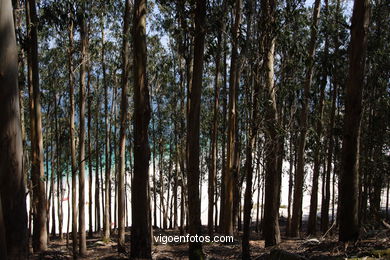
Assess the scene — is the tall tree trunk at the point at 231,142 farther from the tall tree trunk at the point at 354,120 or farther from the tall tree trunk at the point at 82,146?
the tall tree trunk at the point at 354,120

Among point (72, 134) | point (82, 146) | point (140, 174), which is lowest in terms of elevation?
point (140, 174)

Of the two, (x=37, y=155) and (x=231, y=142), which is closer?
(x=37, y=155)

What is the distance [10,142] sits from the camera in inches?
129

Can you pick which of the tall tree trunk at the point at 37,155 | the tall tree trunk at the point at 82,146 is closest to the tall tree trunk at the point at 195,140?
the tall tree trunk at the point at 37,155

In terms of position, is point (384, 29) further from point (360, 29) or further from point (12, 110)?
point (12, 110)

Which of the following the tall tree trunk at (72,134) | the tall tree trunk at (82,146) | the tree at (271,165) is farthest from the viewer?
the tall tree trunk at (82,146)

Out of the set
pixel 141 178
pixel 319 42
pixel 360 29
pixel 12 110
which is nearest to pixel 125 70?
pixel 141 178

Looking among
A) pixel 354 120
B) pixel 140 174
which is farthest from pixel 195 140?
pixel 354 120

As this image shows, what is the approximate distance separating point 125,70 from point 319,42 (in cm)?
945

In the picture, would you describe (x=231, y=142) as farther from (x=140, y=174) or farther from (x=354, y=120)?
(x=354, y=120)

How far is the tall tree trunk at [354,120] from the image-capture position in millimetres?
5504

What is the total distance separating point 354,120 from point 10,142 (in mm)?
4587

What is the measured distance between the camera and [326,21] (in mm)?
14273

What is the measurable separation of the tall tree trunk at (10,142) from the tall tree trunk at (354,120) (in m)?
4.47
